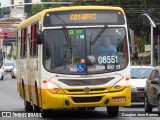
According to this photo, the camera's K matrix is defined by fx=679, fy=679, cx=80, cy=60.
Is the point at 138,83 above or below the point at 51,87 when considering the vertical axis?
below

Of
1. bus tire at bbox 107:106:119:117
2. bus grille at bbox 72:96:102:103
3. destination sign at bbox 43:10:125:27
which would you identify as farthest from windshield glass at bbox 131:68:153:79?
bus grille at bbox 72:96:102:103

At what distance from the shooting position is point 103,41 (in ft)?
59.0

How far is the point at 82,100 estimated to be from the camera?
17.5 m

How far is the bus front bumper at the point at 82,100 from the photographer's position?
17.4m

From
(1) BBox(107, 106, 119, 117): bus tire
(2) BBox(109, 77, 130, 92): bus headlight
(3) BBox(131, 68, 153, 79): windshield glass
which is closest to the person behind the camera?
(2) BBox(109, 77, 130, 92): bus headlight

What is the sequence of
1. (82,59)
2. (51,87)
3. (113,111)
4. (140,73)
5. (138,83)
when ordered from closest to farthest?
1. (51,87)
2. (82,59)
3. (113,111)
4. (138,83)
5. (140,73)

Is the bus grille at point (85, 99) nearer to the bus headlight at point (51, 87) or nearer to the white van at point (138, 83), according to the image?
the bus headlight at point (51, 87)

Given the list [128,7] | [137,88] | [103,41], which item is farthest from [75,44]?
[128,7]

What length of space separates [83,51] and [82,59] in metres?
0.23

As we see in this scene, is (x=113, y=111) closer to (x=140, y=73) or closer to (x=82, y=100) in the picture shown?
(x=82, y=100)

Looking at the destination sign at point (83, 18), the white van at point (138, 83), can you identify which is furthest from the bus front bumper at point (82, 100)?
the white van at point (138, 83)

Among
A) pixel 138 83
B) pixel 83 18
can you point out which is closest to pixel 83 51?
pixel 83 18

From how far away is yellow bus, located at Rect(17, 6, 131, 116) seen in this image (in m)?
17.5

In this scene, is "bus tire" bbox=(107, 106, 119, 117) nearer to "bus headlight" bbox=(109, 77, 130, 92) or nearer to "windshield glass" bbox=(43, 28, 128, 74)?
"bus headlight" bbox=(109, 77, 130, 92)
